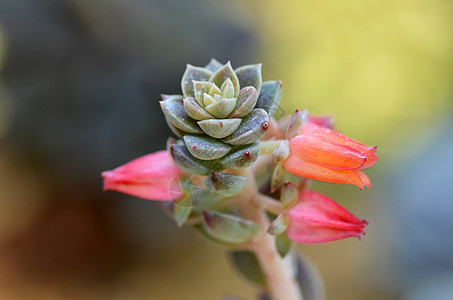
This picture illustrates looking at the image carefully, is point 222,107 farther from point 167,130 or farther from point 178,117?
point 167,130

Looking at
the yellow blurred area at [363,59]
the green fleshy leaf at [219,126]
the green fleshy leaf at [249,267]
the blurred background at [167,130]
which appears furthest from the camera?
the yellow blurred area at [363,59]

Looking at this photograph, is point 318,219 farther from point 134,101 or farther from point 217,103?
point 134,101

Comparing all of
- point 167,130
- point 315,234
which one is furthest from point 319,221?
point 167,130

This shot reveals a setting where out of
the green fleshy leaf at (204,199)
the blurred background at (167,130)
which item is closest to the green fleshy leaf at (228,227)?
the green fleshy leaf at (204,199)

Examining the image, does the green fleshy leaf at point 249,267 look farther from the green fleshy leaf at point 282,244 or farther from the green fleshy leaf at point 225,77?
the green fleshy leaf at point 225,77

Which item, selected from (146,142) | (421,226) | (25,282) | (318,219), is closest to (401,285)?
(421,226)

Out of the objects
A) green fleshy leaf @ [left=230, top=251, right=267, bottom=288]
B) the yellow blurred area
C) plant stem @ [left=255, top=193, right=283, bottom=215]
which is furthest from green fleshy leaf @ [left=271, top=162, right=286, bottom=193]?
the yellow blurred area
